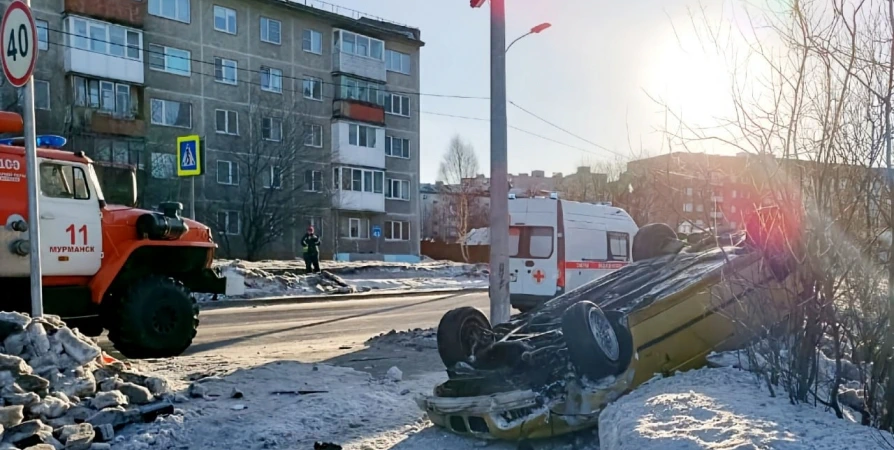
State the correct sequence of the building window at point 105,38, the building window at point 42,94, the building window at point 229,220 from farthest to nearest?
the building window at point 229,220 < the building window at point 105,38 < the building window at point 42,94

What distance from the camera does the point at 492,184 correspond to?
9.44 metres

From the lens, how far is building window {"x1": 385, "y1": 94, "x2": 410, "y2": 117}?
4775cm

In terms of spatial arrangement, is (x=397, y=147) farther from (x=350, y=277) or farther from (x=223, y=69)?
(x=350, y=277)

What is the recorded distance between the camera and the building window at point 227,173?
39.1 m

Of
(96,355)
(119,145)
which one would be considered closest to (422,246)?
(119,145)

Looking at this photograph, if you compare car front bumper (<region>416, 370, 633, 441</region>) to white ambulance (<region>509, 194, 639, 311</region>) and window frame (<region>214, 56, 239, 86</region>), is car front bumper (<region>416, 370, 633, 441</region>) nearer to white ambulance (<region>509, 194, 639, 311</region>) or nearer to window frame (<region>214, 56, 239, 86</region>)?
white ambulance (<region>509, 194, 639, 311</region>)

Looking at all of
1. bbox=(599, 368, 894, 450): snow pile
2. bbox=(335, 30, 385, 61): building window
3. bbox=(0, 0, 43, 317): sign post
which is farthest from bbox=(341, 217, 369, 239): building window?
bbox=(599, 368, 894, 450): snow pile

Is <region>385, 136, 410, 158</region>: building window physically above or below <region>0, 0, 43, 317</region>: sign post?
above

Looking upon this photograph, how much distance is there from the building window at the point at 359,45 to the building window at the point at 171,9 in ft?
31.5

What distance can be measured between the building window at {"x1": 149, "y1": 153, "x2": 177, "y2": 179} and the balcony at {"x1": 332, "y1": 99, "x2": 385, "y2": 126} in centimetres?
1168

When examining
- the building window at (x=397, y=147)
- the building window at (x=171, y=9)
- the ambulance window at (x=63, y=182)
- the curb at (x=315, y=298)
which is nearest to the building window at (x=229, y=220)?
the building window at (x=171, y=9)

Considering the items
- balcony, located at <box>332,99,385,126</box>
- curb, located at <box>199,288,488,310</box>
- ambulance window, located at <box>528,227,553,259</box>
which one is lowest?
curb, located at <box>199,288,488,310</box>

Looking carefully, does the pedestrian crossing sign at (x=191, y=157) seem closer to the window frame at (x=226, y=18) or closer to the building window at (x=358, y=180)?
the window frame at (x=226, y=18)

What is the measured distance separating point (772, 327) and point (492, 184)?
516 centimetres
